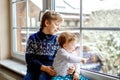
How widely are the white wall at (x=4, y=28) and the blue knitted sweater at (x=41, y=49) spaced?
43.2 inches

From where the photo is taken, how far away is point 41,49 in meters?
1.43

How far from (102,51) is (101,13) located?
0.23m

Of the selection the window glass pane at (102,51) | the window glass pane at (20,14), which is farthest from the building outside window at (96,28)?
the window glass pane at (20,14)

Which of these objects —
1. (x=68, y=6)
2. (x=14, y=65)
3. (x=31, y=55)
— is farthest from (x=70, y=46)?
(x=14, y=65)

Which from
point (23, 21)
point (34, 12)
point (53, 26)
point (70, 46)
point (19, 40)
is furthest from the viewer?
point (19, 40)

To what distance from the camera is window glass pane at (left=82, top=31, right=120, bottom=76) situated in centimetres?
124

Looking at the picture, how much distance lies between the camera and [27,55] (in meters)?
1.45

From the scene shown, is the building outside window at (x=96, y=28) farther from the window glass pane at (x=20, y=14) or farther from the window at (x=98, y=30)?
the window glass pane at (x=20, y=14)

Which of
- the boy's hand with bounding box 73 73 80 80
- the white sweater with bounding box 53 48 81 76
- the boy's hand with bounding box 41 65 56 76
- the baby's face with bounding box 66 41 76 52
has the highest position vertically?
the baby's face with bounding box 66 41 76 52

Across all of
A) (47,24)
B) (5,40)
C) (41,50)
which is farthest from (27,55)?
(5,40)

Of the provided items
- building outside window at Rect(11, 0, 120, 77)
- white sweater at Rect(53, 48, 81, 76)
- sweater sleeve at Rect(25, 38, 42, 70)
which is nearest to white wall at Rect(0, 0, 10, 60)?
building outside window at Rect(11, 0, 120, 77)

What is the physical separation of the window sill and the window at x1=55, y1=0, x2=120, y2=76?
0.64 metres

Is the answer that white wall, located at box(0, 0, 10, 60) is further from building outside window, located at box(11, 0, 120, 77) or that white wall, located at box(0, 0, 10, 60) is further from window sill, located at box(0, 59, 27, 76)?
building outside window, located at box(11, 0, 120, 77)

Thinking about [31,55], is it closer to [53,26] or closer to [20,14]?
[53,26]
